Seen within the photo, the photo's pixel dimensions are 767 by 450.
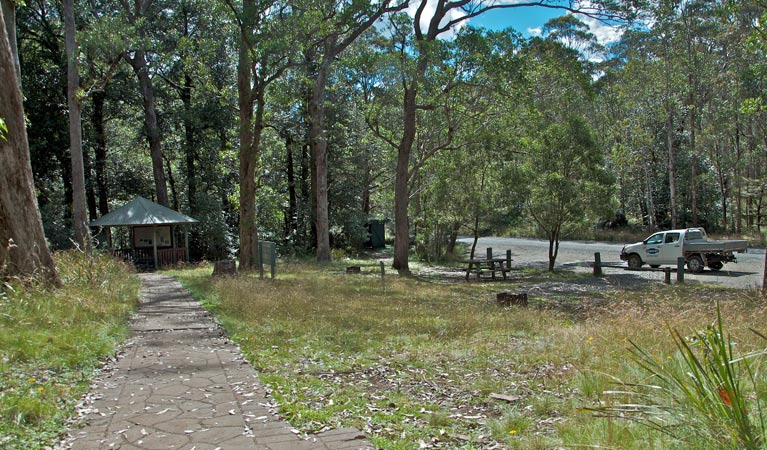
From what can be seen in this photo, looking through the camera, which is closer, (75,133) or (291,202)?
(75,133)

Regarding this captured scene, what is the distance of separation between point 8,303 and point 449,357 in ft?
19.7

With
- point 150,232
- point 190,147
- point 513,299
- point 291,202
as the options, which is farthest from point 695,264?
→ point 190,147

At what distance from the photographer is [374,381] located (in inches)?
225

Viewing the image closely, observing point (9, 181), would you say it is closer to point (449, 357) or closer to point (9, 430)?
point (9, 430)

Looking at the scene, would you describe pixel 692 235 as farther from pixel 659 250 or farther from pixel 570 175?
pixel 570 175

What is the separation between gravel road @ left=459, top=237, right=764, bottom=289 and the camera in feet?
64.4

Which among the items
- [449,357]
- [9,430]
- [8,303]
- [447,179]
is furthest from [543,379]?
[447,179]

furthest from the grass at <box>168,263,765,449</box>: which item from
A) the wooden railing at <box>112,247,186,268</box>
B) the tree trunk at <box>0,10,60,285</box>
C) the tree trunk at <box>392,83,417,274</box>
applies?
the wooden railing at <box>112,247,186,268</box>

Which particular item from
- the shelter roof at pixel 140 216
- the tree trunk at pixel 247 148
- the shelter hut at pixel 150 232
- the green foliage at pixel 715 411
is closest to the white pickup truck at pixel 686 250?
the tree trunk at pixel 247 148

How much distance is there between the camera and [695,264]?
21.9 metres

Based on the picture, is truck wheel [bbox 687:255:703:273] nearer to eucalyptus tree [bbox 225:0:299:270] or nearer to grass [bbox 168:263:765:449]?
grass [bbox 168:263:765:449]

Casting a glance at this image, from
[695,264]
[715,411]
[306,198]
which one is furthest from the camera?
[306,198]

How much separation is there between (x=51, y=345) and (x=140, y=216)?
737 inches

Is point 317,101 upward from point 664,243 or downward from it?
upward
